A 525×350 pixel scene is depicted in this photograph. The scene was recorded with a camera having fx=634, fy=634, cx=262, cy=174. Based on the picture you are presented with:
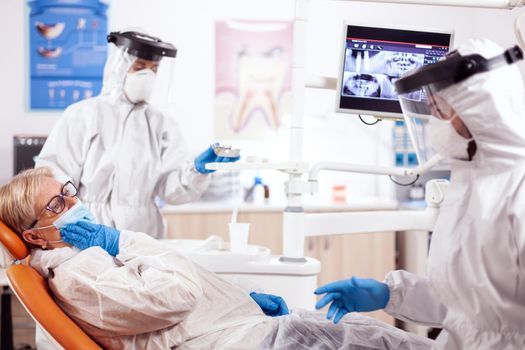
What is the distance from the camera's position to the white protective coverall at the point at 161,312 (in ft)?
5.07

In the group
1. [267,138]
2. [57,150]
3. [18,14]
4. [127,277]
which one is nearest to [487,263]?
[127,277]

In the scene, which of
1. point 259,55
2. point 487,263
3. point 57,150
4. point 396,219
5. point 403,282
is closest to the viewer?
point 487,263

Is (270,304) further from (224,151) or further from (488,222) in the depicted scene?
(488,222)

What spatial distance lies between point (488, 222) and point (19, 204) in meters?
1.19

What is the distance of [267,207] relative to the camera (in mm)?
3658

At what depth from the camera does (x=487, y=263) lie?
1257 mm

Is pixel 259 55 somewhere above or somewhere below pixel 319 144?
above

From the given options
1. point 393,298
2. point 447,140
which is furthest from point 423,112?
point 393,298

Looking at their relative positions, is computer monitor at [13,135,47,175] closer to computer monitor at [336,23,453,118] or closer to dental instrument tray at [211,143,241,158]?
dental instrument tray at [211,143,241,158]

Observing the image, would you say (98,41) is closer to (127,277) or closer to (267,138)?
(267,138)

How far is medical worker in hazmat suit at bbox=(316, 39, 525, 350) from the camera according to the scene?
4.08 feet

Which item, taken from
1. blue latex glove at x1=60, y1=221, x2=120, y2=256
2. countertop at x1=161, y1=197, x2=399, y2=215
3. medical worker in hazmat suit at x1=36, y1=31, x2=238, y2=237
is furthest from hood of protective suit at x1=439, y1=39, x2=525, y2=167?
countertop at x1=161, y1=197, x2=399, y2=215

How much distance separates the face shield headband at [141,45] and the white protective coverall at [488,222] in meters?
1.40

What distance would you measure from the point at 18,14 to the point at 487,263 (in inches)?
139
